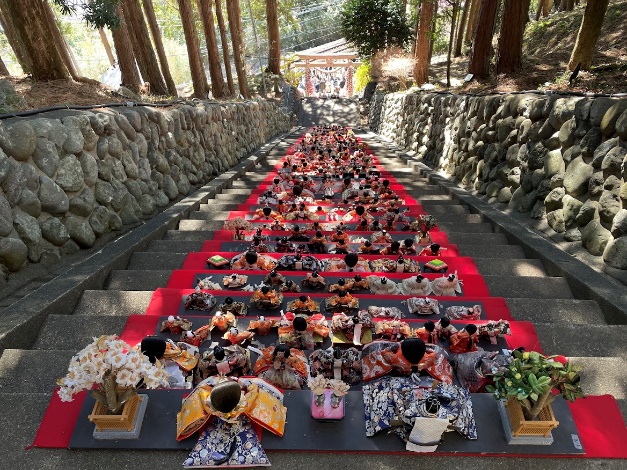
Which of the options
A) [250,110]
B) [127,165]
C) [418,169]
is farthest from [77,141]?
[250,110]

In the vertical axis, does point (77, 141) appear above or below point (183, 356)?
above

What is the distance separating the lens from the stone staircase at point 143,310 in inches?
92.7

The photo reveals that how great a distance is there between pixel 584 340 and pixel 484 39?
10124 mm

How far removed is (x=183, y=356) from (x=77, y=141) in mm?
3045

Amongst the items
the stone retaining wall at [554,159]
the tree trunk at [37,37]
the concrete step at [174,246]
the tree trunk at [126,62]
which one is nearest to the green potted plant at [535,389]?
the stone retaining wall at [554,159]

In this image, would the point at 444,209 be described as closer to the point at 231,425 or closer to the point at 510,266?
the point at 510,266

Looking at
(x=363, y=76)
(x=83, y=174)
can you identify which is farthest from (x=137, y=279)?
(x=363, y=76)

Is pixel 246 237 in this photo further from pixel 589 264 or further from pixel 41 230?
pixel 589 264

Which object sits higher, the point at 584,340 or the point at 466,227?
the point at 584,340

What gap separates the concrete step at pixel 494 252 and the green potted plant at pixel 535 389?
10.3 ft

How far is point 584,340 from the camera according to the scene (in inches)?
133

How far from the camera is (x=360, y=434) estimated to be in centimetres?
251

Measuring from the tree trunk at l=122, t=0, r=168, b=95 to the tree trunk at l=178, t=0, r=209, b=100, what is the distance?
119 cm

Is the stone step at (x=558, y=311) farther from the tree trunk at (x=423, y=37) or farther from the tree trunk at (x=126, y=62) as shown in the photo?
the tree trunk at (x=423, y=37)
